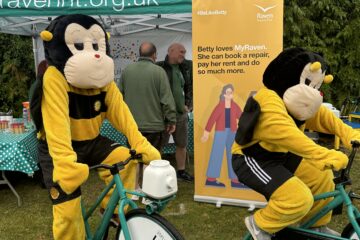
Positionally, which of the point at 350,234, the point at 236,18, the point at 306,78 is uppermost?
the point at 236,18

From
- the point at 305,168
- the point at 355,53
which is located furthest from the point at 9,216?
the point at 355,53

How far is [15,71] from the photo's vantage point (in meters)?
8.67

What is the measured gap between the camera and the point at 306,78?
2.61 m

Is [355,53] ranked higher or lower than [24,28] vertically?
lower

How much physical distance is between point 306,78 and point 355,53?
662 centimetres

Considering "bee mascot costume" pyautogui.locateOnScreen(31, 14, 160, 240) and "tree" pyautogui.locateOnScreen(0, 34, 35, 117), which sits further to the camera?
"tree" pyautogui.locateOnScreen(0, 34, 35, 117)

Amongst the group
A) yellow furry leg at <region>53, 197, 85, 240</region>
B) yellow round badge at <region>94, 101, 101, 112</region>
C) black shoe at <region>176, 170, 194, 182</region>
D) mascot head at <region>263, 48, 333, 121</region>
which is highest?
mascot head at <region>263, 48, 333, 121</region>

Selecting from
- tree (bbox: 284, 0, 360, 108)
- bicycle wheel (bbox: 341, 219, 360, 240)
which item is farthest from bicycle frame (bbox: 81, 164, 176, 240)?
tree (bbox: 284, 0, 360, 108)

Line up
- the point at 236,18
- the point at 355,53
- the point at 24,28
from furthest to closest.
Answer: the point at 355,53, the point at 24,28, the point at 236,18

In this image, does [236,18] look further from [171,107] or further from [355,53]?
[355,53]

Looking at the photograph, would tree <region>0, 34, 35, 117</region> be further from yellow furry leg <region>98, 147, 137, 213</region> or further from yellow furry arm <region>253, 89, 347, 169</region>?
yellow furry arm <region>253, 89, 347, 169</region>

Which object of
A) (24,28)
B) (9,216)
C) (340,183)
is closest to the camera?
(340,183)

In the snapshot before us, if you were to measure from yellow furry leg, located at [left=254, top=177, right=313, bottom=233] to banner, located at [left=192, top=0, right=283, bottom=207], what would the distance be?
150cm

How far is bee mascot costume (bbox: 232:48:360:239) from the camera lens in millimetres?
2463
